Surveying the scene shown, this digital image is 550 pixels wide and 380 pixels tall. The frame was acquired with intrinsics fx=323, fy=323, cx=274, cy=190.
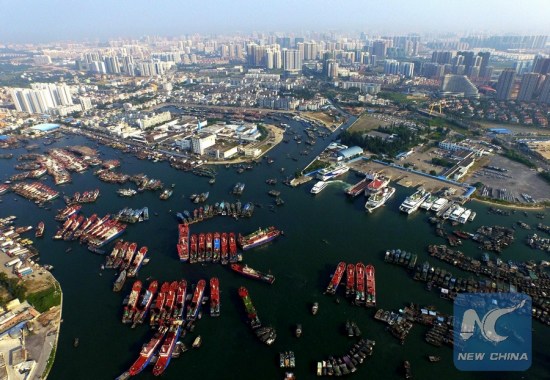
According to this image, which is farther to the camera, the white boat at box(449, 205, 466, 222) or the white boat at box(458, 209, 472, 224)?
the white boat at box(449, 205, 466, 222)

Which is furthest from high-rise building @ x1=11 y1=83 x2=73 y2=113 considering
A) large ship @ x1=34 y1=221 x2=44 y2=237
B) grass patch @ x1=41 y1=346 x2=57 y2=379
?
grass patch @ x1=41 y1=346 x2=57 y2=379

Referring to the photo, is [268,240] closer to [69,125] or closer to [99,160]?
[99,160]

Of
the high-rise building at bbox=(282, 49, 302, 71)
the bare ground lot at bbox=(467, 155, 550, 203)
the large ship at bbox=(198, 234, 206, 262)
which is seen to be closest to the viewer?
Result: the large ship at bbox=(198, 234, 206, 262)

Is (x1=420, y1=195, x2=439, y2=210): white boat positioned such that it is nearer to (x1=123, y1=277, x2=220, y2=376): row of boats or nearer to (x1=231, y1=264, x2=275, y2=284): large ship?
(x1=231, y1=264, x2=275, y2=284): large ship

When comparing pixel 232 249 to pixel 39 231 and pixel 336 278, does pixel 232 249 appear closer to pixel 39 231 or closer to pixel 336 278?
pixel 336 278

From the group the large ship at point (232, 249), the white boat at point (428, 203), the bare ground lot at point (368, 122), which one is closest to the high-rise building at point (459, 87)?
the bare ground lot at point (368, 122)
